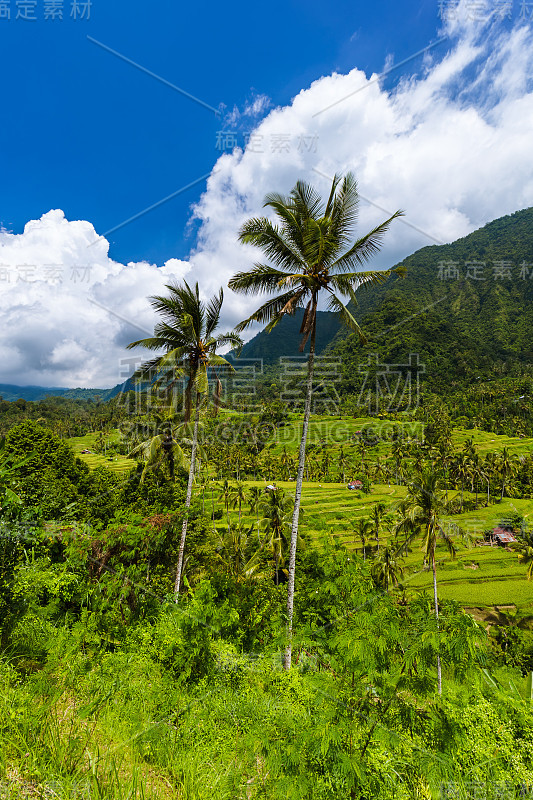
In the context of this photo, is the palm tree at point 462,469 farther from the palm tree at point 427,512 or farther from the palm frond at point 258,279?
the palm frond at point 258,279

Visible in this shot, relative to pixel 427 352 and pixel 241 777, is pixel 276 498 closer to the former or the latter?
pixel 241 777

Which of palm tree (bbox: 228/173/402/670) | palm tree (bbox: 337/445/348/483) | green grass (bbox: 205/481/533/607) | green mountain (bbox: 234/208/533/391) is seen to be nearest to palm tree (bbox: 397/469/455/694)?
green grass (bbox: 205/481/533/607)

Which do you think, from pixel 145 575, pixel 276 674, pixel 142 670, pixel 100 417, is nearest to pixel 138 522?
pixel 145 575

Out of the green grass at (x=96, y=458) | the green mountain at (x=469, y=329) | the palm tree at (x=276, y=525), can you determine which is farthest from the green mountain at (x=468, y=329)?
the palm tree at (x=276, y=525)

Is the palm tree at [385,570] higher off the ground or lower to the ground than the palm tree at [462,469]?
lower

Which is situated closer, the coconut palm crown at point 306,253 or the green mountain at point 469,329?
the coconut palm crown at point 306,253

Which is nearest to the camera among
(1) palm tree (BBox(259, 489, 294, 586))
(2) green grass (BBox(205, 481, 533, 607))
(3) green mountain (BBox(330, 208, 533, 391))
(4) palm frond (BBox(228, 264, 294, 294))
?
(4) palm frond (BBox(228, 264, 294, 294))

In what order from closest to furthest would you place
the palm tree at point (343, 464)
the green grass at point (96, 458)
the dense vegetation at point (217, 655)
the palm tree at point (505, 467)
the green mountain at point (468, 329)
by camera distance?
the dense vegetation at point (217, 655) < the palm tree at point (505, 467) < the green grass at point (96, 458) < the palm tree at point (343, 464) < the green mountain at point (468, 329)

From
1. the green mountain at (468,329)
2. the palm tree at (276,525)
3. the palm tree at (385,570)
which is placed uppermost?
the green mountain at (468,329)

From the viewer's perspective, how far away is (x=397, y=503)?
2159 centimetres

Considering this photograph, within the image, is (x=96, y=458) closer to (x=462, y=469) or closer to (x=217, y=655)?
(x=462, y=469)

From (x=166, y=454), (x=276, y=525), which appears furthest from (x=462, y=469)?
(x=166, y=454)

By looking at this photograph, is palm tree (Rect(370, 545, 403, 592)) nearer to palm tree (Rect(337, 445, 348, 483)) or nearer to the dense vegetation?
the dense vegetation

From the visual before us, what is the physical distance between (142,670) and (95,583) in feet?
12.4
